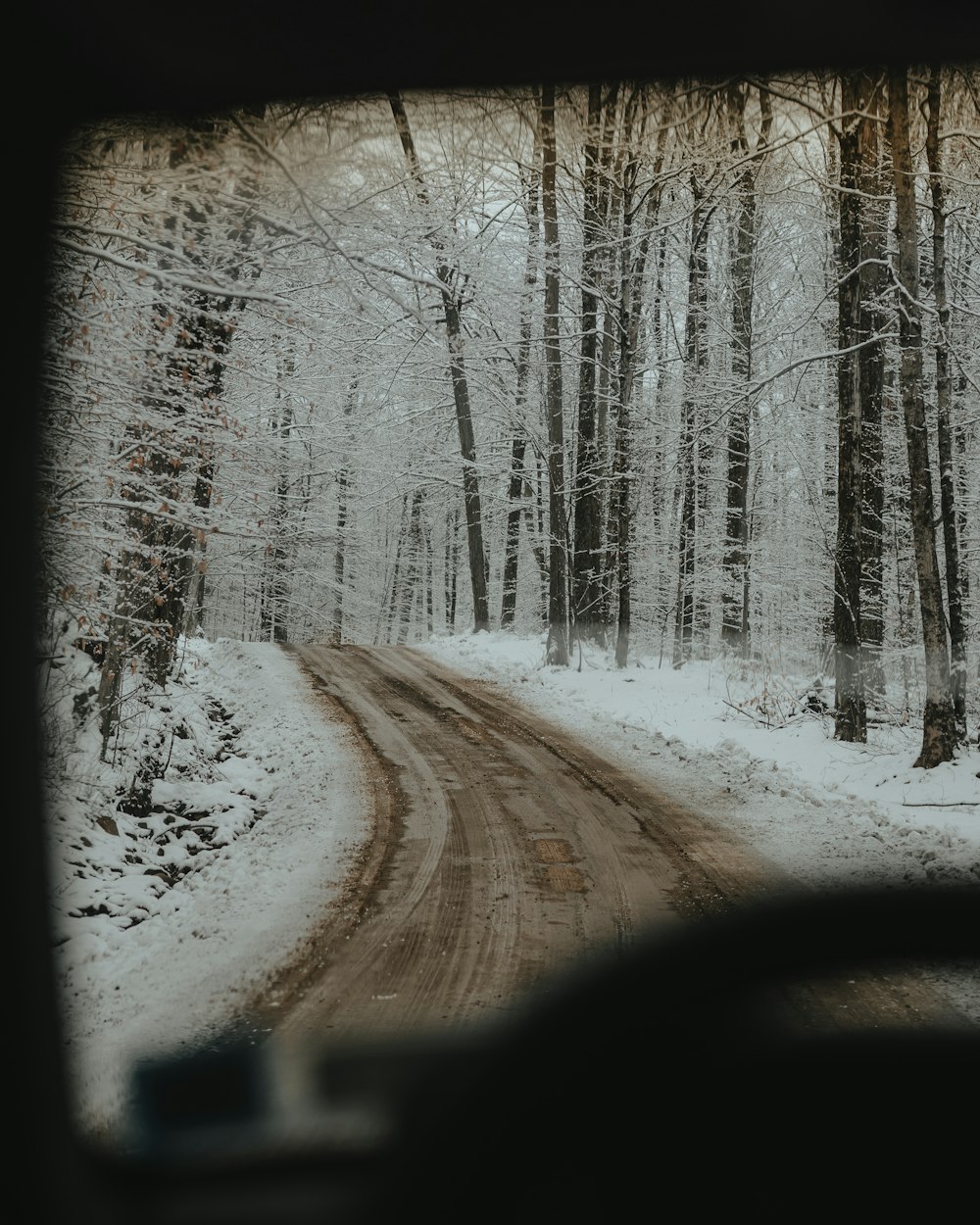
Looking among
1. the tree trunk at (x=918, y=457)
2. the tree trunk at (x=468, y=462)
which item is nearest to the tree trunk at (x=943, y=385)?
the tree trunk at (x=918, y=457)

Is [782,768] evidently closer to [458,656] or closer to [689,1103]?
[689,1103]

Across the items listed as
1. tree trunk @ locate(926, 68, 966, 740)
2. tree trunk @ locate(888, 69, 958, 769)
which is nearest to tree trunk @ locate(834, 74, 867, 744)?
tree trunk @ locate(926, 68, 966, 740)

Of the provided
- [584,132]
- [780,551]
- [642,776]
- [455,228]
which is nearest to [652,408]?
[780,551]

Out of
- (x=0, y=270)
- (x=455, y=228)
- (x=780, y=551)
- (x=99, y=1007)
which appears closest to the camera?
(x=0, y=270)

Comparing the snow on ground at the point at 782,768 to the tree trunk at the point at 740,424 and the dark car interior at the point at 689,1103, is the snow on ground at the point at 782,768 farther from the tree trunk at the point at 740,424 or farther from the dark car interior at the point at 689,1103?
the tree trunk at the point at 740,424

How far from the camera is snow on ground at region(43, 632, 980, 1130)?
12.7 feet

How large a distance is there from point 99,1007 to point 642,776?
531 centimetres

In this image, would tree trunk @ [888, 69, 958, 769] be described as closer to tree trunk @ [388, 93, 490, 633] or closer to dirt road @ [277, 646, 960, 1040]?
dirt road @ [277, 646, 960, 1040]

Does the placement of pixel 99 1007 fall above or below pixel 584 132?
below

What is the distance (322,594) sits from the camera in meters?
32.9

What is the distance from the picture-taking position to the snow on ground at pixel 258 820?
386 cm

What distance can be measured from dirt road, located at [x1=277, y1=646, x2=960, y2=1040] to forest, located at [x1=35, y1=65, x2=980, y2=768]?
2.20 metres

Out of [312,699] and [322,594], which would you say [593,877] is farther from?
[322,594]

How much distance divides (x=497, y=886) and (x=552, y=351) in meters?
13.5
